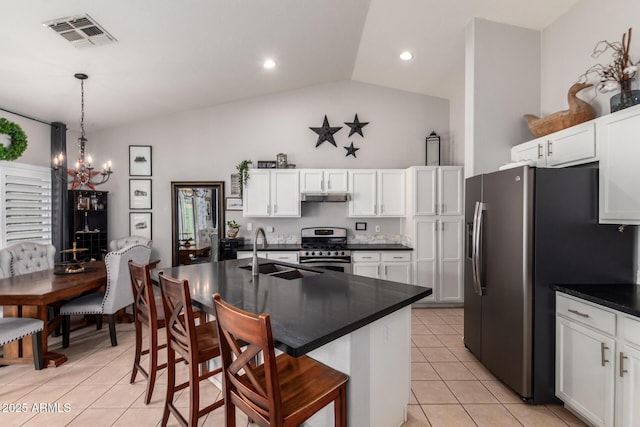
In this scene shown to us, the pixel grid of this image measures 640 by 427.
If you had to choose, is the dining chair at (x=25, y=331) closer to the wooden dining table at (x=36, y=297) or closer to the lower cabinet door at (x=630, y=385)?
the wooden dining table at (x=36, y=297)

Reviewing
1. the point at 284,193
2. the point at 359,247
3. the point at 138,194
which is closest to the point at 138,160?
the point at 138,194

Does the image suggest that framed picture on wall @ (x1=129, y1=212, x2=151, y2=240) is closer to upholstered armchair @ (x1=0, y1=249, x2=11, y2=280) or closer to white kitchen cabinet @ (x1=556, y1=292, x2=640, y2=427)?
upholstered armchair @ (x1=0, y1=249, x2=11, y2=280)

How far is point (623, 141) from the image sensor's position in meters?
2.00

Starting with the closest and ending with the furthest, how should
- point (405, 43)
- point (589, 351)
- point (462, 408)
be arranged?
point (589, 351)
point (462, 408)
point (405, 43)

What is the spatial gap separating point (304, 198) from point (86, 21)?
3.09 metres

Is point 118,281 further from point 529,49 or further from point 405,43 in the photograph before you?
point 529,49

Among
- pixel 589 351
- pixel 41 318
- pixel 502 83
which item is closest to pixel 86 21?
pixel 41 318

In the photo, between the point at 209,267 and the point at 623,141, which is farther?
the point at 209,267

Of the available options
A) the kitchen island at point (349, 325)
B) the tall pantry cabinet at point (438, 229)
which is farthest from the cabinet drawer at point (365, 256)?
the kitchen island at point (349, 325)

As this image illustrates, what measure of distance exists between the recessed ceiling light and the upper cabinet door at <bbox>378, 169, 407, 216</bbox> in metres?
1.58

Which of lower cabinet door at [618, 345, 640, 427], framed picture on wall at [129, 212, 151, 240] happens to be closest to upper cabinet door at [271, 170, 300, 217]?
framed picture on wall at [129, 212, 151, 240]

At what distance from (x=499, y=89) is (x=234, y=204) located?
402cm

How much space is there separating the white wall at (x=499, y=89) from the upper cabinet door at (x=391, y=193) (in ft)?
5.29

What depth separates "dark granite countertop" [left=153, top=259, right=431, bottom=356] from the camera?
1349mm
